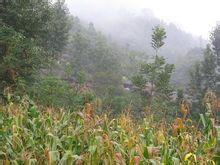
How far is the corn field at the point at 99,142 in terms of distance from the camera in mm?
5648

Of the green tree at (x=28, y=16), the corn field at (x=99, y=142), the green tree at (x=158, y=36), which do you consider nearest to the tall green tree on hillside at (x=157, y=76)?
the green tree at (x=158, y=36)

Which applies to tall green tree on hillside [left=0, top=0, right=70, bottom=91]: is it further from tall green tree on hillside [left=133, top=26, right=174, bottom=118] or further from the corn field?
tall green tree on hillside [left=133, top=26, right=174, bottom=118]

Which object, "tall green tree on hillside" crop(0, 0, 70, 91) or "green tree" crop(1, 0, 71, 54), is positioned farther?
"green tree" crop(1, 0, 71, 54)

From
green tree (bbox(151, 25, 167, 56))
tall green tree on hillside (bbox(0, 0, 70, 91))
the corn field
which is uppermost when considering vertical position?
green tree (bbox(151, 25, 167, 56))

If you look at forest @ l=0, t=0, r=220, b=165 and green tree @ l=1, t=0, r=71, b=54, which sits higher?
green tree @ l=1, t=0, r=71, b=54

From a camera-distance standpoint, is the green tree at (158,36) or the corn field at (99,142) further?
the green tree at (158,36)

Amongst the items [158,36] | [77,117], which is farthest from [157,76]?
[77,117]

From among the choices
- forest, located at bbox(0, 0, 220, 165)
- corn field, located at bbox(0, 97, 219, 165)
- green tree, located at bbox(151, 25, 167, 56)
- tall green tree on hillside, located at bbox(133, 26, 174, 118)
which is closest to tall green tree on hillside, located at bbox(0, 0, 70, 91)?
forest, located at bbox(0, 0, 220, 165)

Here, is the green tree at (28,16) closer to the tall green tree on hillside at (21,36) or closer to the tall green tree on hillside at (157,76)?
the tall green tree on hillside at (21,36)

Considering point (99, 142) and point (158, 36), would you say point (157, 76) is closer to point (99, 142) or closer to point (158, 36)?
point (158, 36)

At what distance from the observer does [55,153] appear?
5.69 metres

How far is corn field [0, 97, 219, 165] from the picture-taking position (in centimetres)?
565

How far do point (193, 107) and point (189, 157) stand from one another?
36106 millimetres

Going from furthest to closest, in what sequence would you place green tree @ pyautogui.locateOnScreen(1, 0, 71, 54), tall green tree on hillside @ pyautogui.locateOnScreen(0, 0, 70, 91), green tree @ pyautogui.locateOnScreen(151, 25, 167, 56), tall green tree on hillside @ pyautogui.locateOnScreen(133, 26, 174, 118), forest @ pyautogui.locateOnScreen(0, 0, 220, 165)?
tall green tree on hillside @ pyautogui.locateOnScreen(133, 26, 174, 118)
green tree @ pyautogui.locateOnScreen(151, 25, 167, 56)
green tree @ pyautogui.locateOnScreen(1, 0, 71, 54)
tall green tree on hillside @ pyautogui.locateOnScreen(0, 0, 70, 91)
forest @ pyautogui.locateOnScreen(0, 0, 220, 165)
